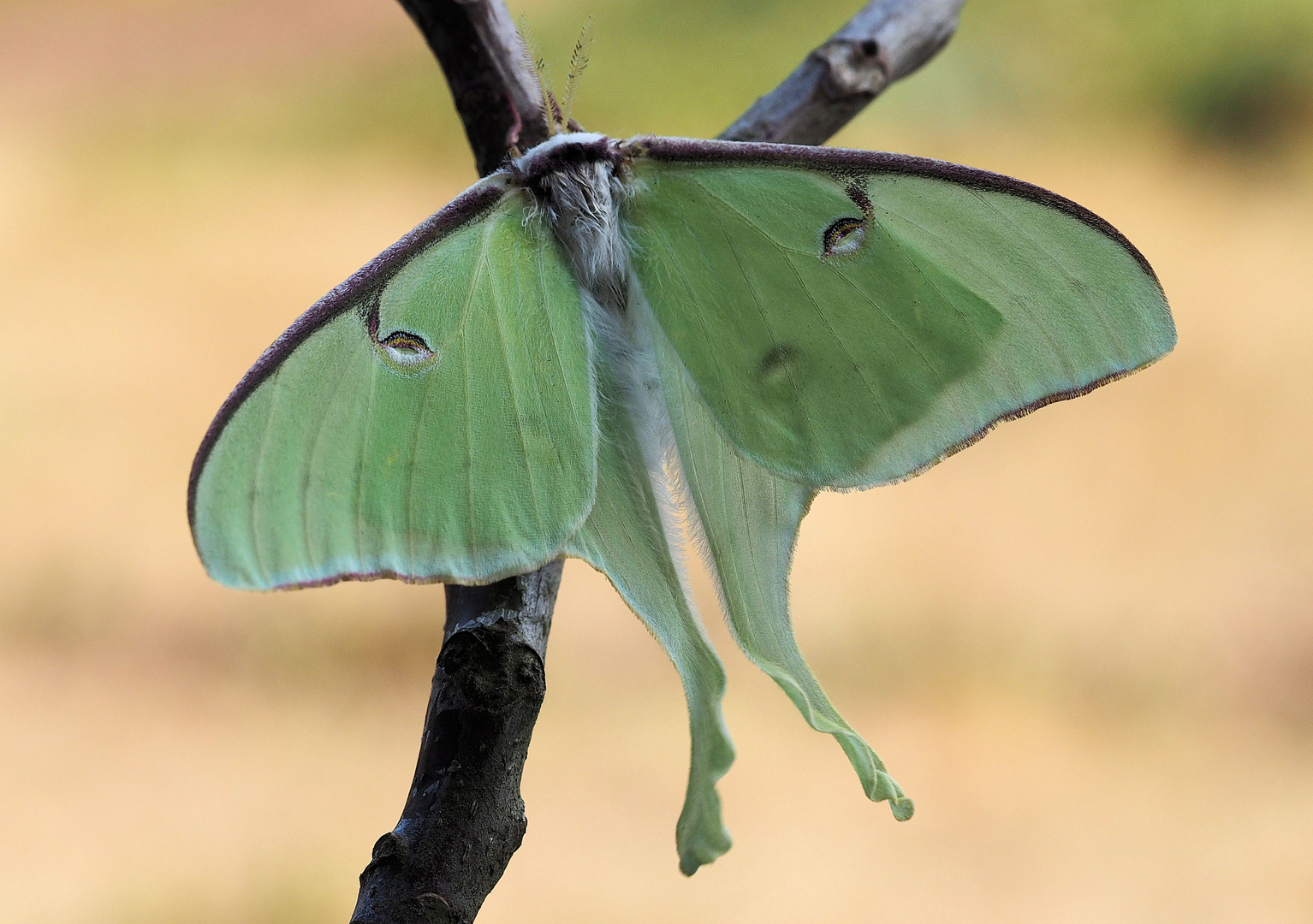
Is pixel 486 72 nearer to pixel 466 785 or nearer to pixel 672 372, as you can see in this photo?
A: pixel 672 372

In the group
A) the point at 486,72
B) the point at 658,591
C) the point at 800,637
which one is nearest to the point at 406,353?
the point at 658,591

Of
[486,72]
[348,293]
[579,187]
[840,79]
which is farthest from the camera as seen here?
[840,79]

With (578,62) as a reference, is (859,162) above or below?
below

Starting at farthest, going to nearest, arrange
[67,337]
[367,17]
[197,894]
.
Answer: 1. [367,17]
2. [67,337]
3. [197,894]

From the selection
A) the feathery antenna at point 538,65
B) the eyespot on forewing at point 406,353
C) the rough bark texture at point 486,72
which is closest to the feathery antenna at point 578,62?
the feathery antenna at point 538,65

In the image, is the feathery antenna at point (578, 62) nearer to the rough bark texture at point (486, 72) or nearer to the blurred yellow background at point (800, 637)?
the rough bark texture at point (486, 72)

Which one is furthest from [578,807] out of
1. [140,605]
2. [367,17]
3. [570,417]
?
[367,17]

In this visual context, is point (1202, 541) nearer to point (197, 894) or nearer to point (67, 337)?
point (197, 894)

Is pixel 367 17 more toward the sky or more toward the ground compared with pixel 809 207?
more toward the sky
